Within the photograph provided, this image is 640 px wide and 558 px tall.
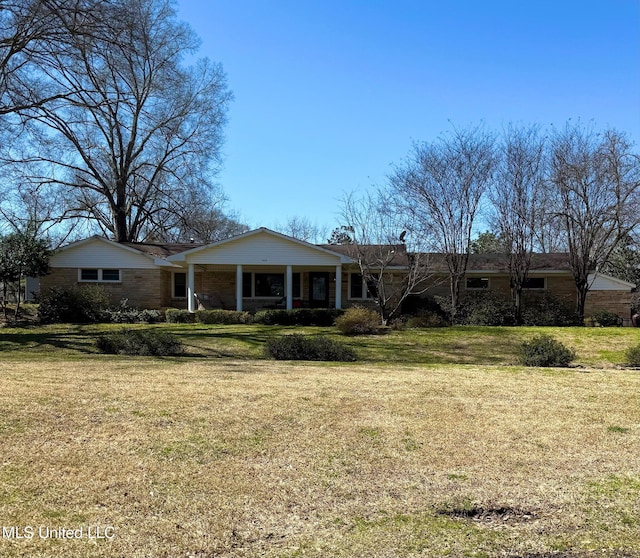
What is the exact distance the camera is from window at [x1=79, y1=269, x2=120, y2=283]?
90.5 feet

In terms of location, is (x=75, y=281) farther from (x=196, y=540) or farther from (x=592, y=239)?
(x=196, y=540)

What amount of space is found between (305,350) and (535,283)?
57.1ft

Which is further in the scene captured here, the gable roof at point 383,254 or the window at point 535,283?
the window at point 535,283

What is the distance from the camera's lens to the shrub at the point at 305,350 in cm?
1334

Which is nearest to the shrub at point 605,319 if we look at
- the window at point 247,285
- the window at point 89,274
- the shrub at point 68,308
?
the window at point 247,285

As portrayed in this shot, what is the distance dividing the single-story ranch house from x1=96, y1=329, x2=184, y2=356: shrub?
10613 millimetres

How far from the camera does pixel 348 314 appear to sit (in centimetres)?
1920

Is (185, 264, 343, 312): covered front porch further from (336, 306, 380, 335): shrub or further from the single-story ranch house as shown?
(336, 306, 380, 335): shrub

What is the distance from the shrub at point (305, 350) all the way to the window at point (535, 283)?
16.1 m

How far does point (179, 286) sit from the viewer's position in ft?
96.3

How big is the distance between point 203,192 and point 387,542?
38.7 metres

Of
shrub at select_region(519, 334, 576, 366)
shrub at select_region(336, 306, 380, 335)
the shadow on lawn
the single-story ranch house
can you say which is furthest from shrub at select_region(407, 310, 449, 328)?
the shadow on lawn

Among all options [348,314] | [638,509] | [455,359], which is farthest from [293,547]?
[348,314]

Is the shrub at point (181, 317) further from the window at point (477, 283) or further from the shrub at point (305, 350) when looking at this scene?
the window at point (477, 283)
